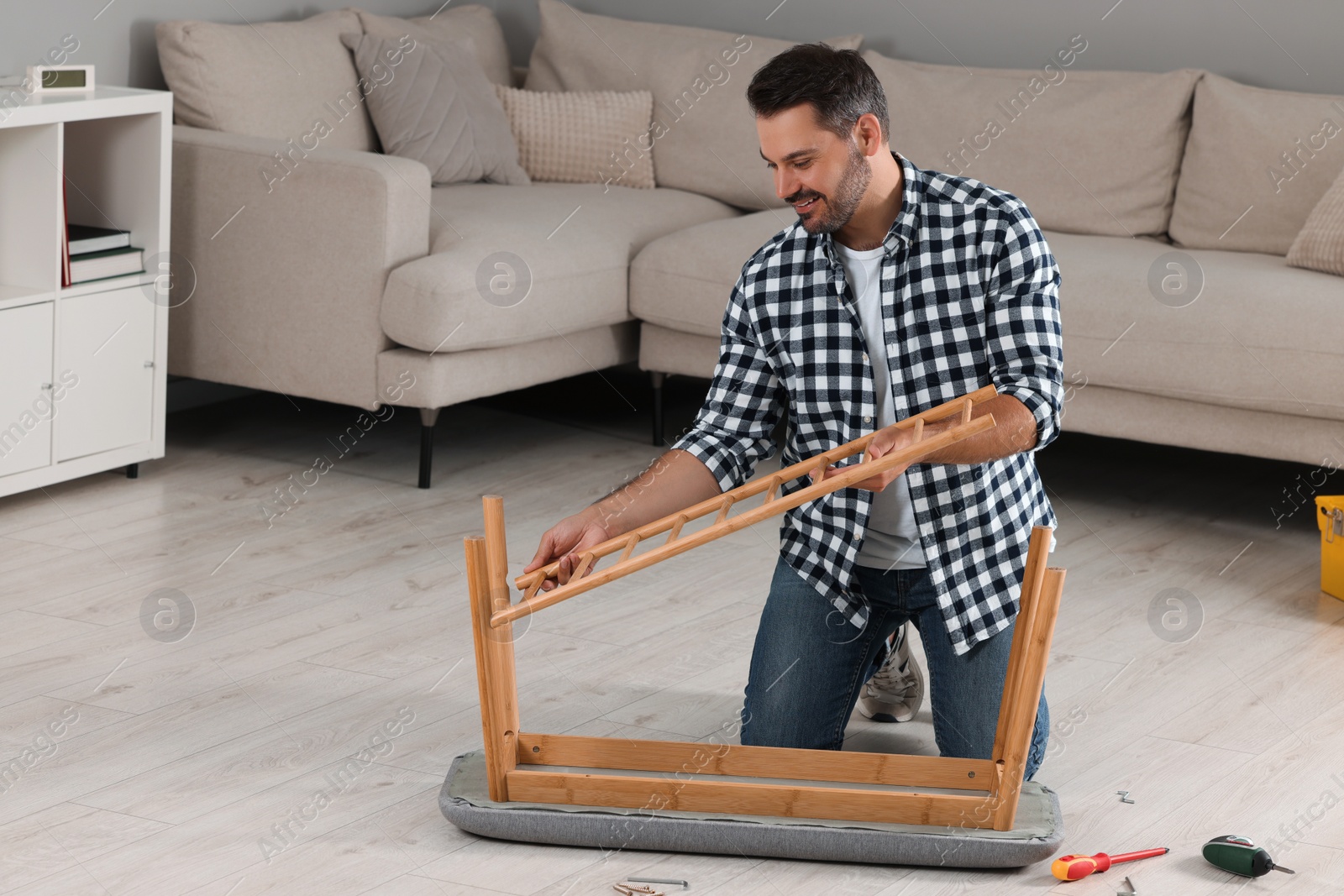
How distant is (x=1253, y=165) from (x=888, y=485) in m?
1.95

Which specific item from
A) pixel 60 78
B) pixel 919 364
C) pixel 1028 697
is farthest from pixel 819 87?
pixel 60 78

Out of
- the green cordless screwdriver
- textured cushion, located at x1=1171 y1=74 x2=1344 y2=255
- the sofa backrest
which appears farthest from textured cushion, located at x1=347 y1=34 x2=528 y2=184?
the green cordless screwdriver

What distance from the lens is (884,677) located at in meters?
2.24

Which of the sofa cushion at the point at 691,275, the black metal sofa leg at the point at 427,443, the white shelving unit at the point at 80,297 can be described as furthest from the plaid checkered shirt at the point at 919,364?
the white shelving unit at the point at 80,297

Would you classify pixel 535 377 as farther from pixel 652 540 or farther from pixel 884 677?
pixel 884 677

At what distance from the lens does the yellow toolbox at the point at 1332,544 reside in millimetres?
2789

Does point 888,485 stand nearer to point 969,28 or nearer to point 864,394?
point 864,394

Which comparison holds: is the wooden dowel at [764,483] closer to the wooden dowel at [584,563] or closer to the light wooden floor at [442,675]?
the wooden dowel at [584,563]

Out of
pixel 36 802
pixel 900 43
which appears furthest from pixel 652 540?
pixel 900 43

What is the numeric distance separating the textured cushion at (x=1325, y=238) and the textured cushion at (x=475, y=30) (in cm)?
195

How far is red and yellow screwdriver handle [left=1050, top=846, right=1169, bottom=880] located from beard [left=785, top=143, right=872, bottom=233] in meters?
0.72

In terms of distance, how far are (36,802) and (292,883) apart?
1.20 ft

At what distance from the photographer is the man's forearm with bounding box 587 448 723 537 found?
5.97 ft

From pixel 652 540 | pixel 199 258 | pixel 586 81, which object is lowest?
pixel 652 540
